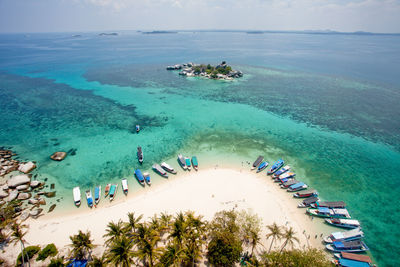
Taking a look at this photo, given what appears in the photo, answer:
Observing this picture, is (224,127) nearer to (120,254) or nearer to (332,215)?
(332,215)

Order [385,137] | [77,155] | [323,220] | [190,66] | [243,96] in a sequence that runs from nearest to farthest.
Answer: [323,220] < [77,155] < [385,137] < [243,96] < [190,66]

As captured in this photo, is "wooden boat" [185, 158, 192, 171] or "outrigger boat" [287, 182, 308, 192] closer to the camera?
"outrigger boat" [287, 182, 308, 192]

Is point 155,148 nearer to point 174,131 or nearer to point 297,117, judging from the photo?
point 174,131

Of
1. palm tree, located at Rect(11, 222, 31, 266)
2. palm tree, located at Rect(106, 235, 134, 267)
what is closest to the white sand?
palm tree, located at Rect(11, 222, 31, 266)

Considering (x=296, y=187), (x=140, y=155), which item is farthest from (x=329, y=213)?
(x=140, y=155)

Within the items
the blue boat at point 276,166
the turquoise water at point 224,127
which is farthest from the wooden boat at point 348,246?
the blue boat at point 276,166

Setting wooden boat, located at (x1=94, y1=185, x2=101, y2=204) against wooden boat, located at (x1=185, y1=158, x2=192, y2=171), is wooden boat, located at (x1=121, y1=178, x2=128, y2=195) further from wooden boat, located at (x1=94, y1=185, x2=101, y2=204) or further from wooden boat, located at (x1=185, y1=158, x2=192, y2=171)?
wooden boat, located at (x1=185, y1=158, x2=192, y2=171)

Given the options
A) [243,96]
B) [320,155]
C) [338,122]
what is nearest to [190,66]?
[243,96]
